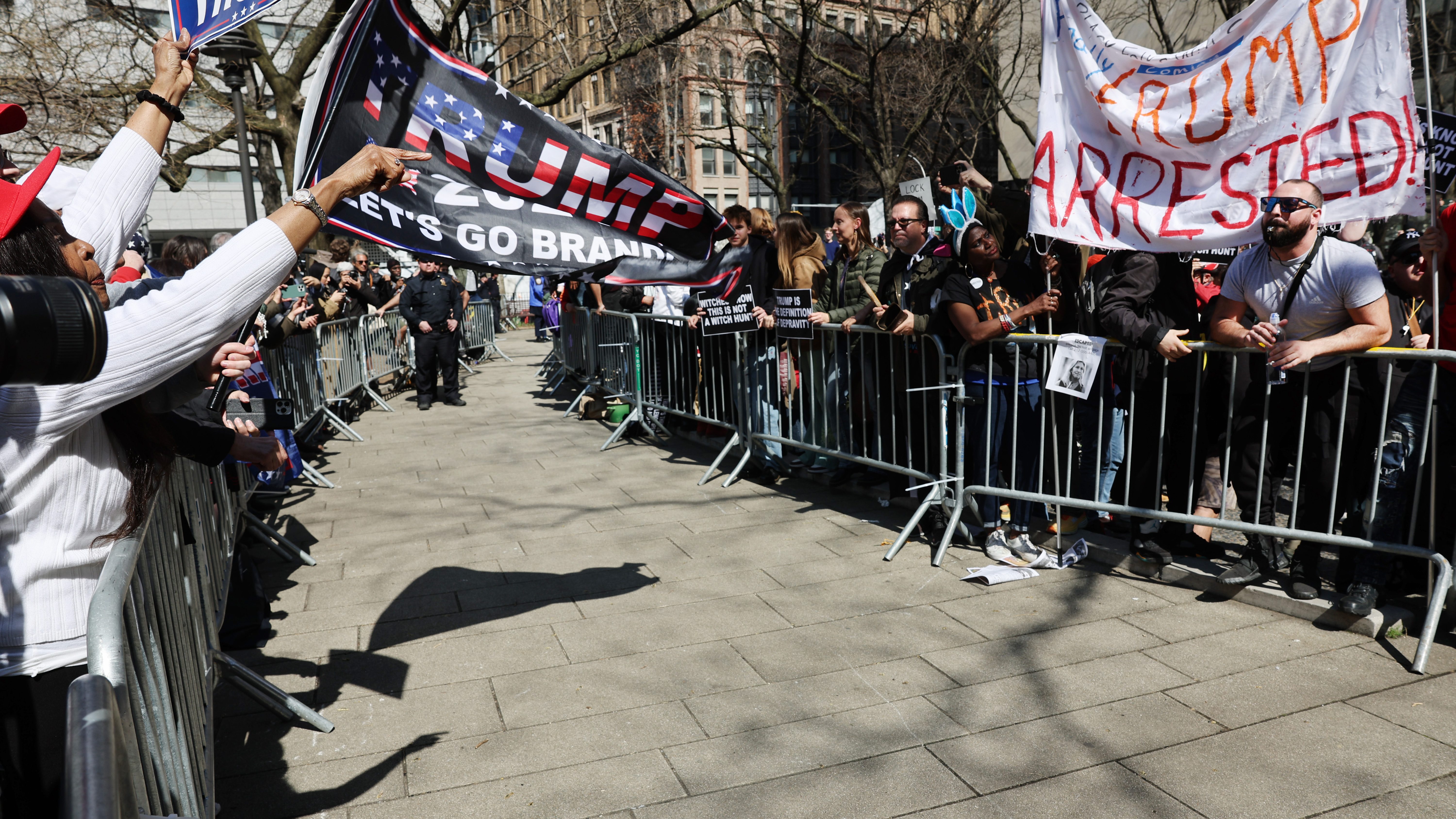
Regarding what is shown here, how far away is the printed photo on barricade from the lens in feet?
16.5

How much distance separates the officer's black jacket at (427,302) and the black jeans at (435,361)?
5.3 inches

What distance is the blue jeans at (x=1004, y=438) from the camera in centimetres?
543

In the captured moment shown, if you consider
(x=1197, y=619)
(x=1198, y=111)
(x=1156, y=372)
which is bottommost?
(x=1197, y=619)

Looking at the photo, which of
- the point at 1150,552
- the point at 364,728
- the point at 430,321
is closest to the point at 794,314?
the point at 1150,552

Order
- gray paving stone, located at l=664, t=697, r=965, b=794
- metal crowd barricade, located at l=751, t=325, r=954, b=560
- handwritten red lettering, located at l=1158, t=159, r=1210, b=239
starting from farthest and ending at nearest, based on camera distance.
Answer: metal crowd barricade, located at l=751, t=325, r=954, b=560, handwritten red lettering, located at l=1158, t=159, r=1210, b=239, gray paving stone, located at l=664, t=697, r=965, b=794

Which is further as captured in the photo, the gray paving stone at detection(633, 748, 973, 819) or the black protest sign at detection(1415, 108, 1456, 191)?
the black protest sign at detection(1415, 108, 1456, 191)

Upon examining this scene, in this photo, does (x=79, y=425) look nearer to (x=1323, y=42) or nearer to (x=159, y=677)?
(x=159, y=677)

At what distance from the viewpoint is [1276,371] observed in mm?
4465

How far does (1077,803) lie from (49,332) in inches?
117

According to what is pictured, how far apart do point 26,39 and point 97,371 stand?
62.9 feet

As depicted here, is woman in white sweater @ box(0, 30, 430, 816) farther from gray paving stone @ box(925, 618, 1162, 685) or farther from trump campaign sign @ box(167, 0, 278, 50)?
gray paving stone @ box(925, 618, 1162, 685)

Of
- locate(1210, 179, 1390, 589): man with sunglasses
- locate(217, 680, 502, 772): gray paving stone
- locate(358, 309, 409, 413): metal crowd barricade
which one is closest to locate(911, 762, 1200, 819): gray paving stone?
locate(217, 680, 502, 772): gray paving stone

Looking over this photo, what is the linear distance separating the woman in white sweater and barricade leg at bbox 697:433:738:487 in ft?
18.1

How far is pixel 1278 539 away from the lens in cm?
509
